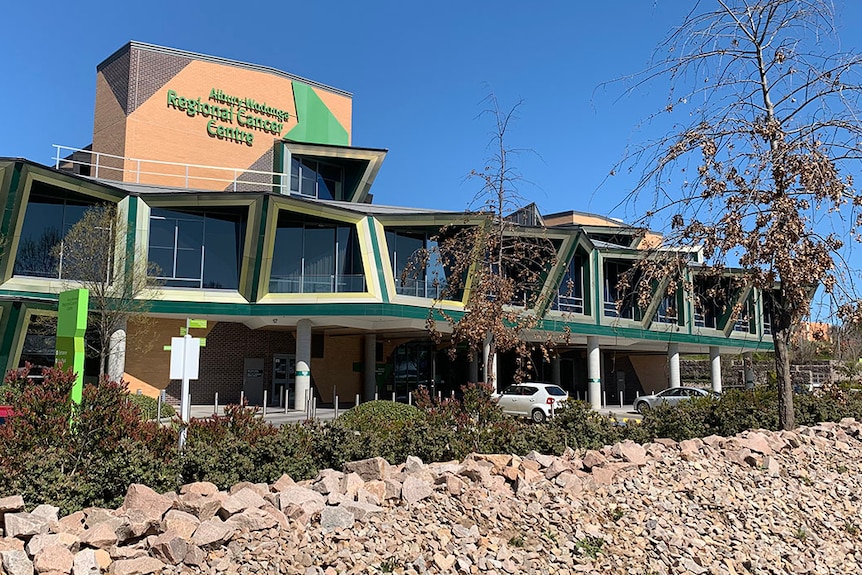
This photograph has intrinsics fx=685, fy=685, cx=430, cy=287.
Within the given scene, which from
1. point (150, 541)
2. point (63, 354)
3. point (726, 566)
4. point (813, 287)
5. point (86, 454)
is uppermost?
point (813, 287)

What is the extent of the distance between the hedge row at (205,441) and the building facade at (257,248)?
25.3 ft

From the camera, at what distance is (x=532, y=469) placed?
7.88m

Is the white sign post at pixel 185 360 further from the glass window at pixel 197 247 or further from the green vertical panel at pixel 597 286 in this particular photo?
the green vertical panel at pixel 597 286

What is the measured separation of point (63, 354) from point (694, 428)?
11.0 meters

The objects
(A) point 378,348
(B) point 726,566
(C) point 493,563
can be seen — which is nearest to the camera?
(C) point 493,563

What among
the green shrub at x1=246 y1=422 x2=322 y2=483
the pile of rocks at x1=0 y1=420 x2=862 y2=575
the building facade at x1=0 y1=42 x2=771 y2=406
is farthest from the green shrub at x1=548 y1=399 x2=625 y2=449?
the building facade at x1=0 y1=42 x2=771 y2=406

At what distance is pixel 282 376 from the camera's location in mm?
31875

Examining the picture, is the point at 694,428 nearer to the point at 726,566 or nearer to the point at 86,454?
the point at 726,566

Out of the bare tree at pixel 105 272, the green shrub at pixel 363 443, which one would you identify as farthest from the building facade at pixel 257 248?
the green shrub at pixel 363 443

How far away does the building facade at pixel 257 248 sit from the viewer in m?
24.6

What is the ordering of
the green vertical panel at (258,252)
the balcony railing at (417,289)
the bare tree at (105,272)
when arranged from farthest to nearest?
the balcony railing at (417,289)
the green vertical panel at (258,252)
the bare tree at (105,272)

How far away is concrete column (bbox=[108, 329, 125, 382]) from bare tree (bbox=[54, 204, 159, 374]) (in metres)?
0.12

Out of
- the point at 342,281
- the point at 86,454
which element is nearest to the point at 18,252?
the point at 342,281

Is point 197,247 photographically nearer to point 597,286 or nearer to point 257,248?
point 257,248
